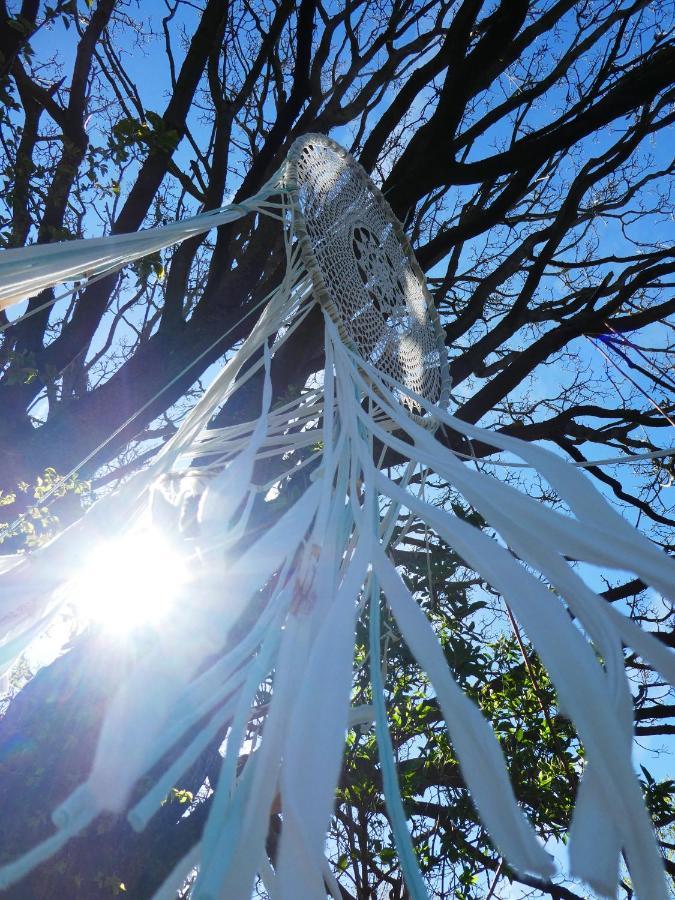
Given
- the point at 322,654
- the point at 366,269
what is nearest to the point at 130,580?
the point at 322,654

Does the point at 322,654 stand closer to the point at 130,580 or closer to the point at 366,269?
the point at 130,580

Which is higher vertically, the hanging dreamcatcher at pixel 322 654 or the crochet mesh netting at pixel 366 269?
the crochet mesh netting at pixel 366 269

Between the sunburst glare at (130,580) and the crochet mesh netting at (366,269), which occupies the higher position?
the crochet mesh netting at (366,269)

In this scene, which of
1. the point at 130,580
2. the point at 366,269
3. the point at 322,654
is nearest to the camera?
the point at 322,654

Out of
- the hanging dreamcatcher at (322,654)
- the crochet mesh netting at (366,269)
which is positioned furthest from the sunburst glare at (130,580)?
the crochet mesh netting at (366,269)

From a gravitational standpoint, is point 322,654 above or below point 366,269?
below

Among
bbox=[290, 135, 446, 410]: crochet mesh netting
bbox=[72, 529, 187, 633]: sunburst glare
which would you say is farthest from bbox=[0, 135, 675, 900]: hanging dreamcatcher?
bbox=[290, 135, 446, 410]: crochet mesh netting

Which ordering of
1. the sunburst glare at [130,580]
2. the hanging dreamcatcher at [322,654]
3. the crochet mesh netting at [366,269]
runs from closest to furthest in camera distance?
1. the hanging dreamcatcher at [322,654]
2. the sunburst glare at [130,580]
3. the crochet mesh netting at [366,269]

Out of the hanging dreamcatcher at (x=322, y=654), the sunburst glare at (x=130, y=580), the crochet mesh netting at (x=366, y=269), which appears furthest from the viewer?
the crochet mesh netting at (x=366, y=269)

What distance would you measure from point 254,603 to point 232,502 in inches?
21.2

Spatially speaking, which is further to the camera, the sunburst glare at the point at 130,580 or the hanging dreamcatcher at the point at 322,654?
the sunburst glare at the point at 130,580

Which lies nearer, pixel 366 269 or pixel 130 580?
pixel 130 580

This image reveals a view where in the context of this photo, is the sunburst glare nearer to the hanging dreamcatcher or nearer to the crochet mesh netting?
the hanging dreamcatcher

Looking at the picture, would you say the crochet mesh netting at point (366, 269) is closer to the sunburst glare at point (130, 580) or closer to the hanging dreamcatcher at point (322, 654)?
the hanging dreamcatcher at point (322, 654)
